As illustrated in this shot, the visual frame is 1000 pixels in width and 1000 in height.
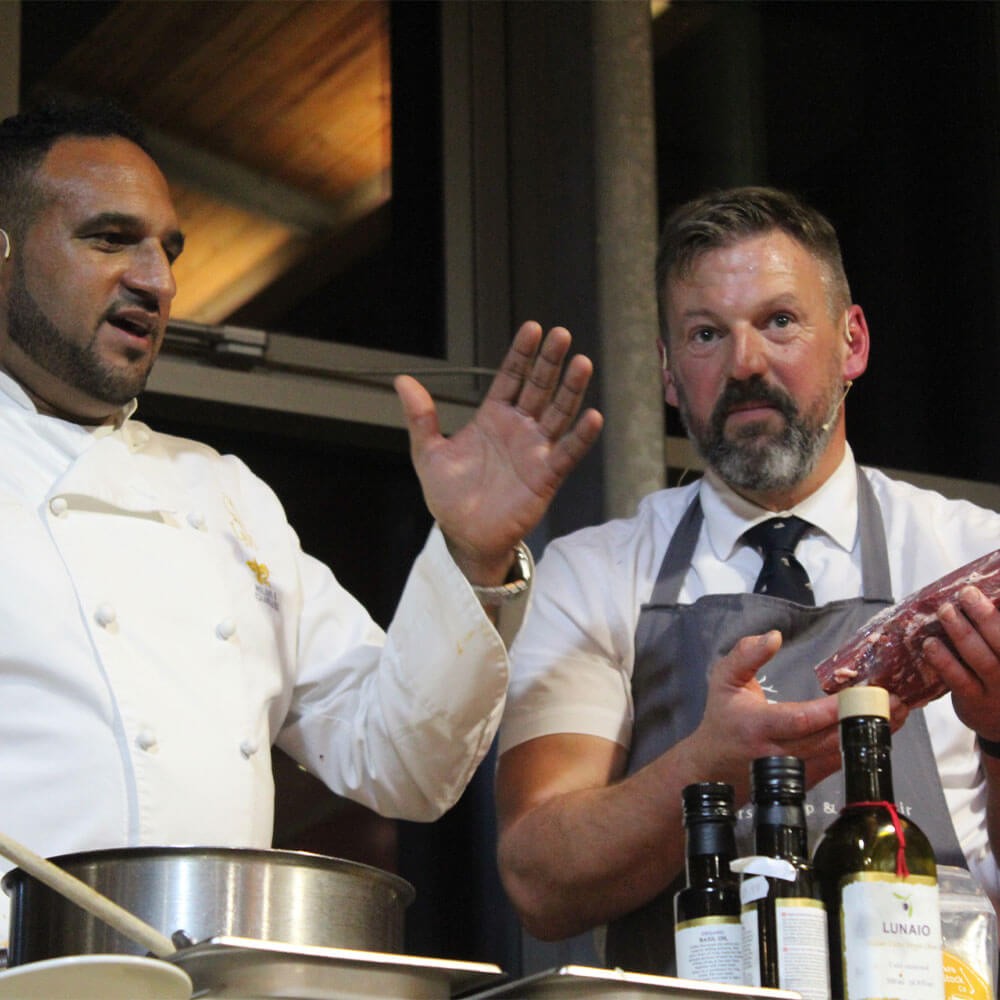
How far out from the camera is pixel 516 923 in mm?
2779

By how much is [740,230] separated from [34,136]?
861 mm

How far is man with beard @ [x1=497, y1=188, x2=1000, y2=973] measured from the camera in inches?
79.8

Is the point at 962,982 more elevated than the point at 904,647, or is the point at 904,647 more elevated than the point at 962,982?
the point at 904,647

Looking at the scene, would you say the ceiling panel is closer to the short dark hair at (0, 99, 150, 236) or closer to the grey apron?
the short dark hair at (0, 99, 150, 236)

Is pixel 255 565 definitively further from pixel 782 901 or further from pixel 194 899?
pixel 782 901

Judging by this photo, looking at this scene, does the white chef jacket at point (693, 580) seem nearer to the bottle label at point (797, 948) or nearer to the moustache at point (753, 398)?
the moustache at point (753, 398)

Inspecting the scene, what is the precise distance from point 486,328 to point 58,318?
129 cm

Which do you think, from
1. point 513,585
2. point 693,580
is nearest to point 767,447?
point 693,580

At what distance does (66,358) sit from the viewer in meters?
2.00

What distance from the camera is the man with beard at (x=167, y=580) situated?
5.79 ft

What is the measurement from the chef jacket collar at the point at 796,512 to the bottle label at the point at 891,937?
952 millimetres

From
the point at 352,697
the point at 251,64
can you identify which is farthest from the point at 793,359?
the point at 251,64

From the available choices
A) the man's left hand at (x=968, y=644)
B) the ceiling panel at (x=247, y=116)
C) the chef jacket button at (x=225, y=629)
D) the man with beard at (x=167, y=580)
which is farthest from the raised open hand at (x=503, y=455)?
the ceiling panel at (x=247, y=116)

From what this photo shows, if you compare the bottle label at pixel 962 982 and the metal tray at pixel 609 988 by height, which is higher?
the bottle label at pixel 962 982
